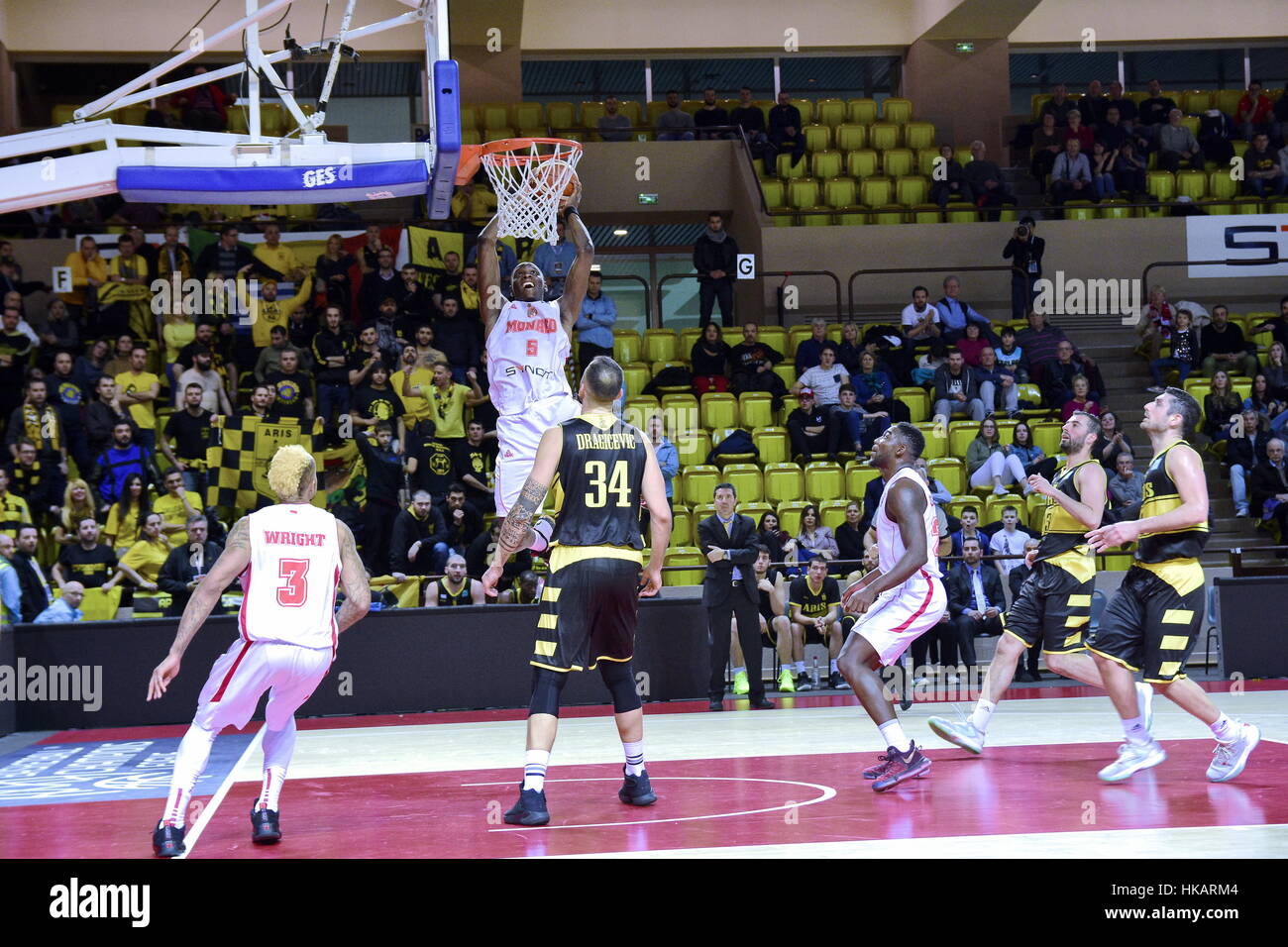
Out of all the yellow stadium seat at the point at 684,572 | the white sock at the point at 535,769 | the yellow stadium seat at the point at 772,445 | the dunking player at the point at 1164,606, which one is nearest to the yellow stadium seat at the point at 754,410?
the yellow stadium seat at the point at 772,445

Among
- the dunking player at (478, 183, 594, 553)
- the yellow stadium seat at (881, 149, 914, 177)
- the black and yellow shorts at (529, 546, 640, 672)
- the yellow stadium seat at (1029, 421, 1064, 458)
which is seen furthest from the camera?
the yellow stadium seat at (881, 149, 914, 177)

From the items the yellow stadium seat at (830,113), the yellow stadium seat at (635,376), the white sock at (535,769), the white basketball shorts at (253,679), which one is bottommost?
the white sock at (535,769)

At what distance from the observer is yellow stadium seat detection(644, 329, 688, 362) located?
1836 centimetres

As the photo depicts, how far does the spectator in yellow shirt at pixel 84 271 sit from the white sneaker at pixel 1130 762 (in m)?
13.4

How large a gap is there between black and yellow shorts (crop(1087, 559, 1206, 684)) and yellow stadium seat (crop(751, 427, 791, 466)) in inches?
352

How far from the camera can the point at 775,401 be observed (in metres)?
16.9

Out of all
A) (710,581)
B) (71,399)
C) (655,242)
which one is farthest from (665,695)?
(655,242)

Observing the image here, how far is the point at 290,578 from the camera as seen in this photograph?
19.0 ft

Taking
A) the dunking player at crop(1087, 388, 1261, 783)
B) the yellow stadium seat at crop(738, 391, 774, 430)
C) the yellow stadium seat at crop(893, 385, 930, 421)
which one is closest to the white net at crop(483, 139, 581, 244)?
the dunking player at crop(1087, 388, 1261, 783)

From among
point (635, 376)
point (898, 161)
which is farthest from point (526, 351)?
point (898, 161)

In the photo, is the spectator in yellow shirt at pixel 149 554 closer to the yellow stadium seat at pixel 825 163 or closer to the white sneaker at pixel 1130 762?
the white sneaker at pixel 1130 762

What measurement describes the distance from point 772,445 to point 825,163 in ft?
22.6

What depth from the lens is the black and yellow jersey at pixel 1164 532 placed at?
6984mm

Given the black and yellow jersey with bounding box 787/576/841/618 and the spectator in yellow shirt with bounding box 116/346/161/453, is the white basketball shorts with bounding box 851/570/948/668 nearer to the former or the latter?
the black and yellow jersey with bounding box 787/576/841/618
